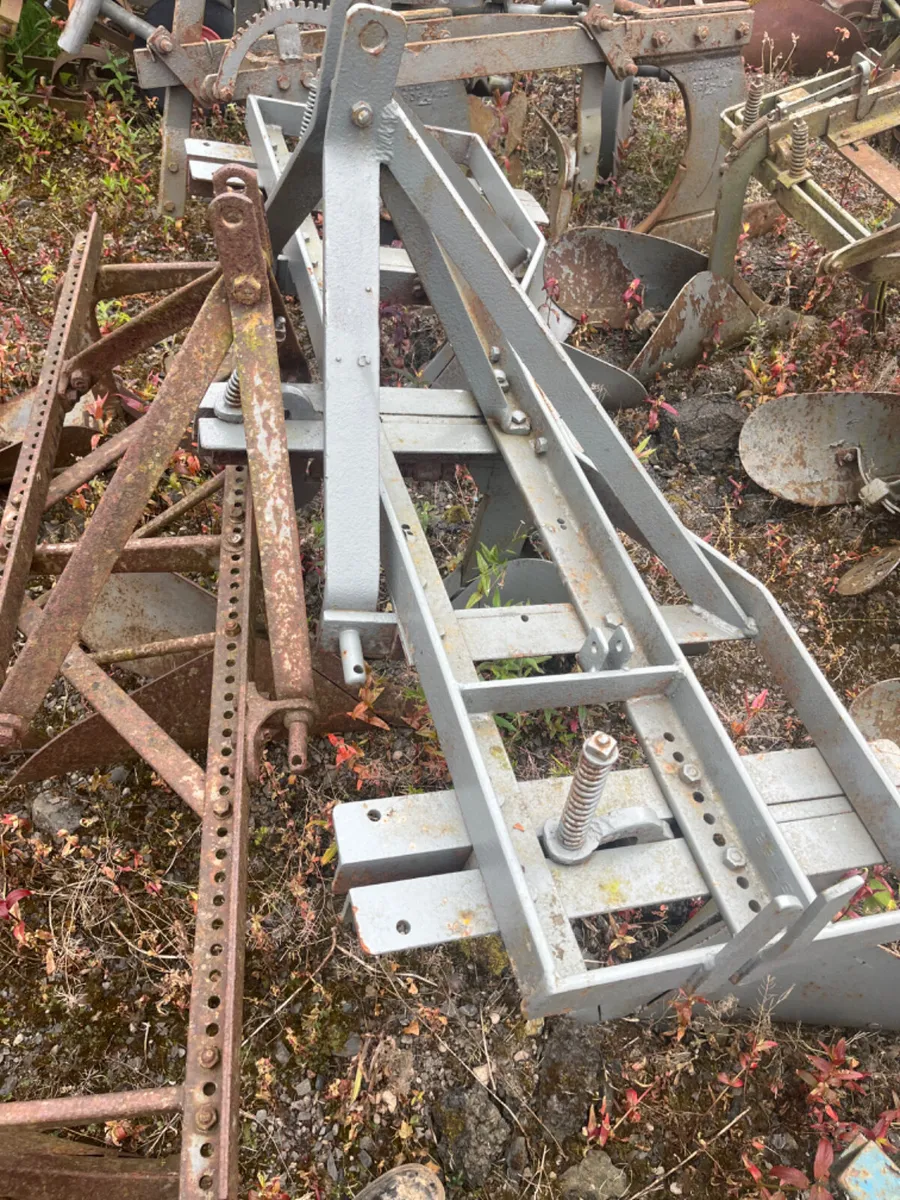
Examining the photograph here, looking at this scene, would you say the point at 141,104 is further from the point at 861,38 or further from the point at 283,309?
the point at 861,38

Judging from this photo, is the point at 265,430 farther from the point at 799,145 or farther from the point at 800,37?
the point at 800,37

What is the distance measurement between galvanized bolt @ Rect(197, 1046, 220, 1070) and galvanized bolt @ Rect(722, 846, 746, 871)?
102cm

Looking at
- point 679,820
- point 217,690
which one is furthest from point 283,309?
point 679,820

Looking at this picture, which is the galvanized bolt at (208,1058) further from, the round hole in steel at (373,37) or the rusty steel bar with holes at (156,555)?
the round hole in steel at (373,37)

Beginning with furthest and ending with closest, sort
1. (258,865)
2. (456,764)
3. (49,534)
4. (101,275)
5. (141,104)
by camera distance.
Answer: (141,104) → (49,534) → (101,275) → (258,865) → (456,764)

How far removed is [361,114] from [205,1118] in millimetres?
2238

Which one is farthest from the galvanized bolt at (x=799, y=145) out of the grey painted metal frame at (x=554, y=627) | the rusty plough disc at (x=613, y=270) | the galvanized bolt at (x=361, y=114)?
the galvanized bolt at (x=361, y=114)

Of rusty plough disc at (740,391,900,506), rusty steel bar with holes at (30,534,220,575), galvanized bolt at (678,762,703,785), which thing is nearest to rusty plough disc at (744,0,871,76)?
rusty plough disc at (740,391,900,506)

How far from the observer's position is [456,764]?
1673 mm

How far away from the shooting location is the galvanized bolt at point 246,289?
6.68ft

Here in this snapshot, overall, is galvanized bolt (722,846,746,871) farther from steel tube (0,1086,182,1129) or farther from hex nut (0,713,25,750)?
hex nut (0,713,25,750)

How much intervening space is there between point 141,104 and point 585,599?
5.00m

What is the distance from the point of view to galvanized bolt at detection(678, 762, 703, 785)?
5.66 feet

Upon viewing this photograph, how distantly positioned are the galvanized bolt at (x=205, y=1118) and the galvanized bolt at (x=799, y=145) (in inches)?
167
